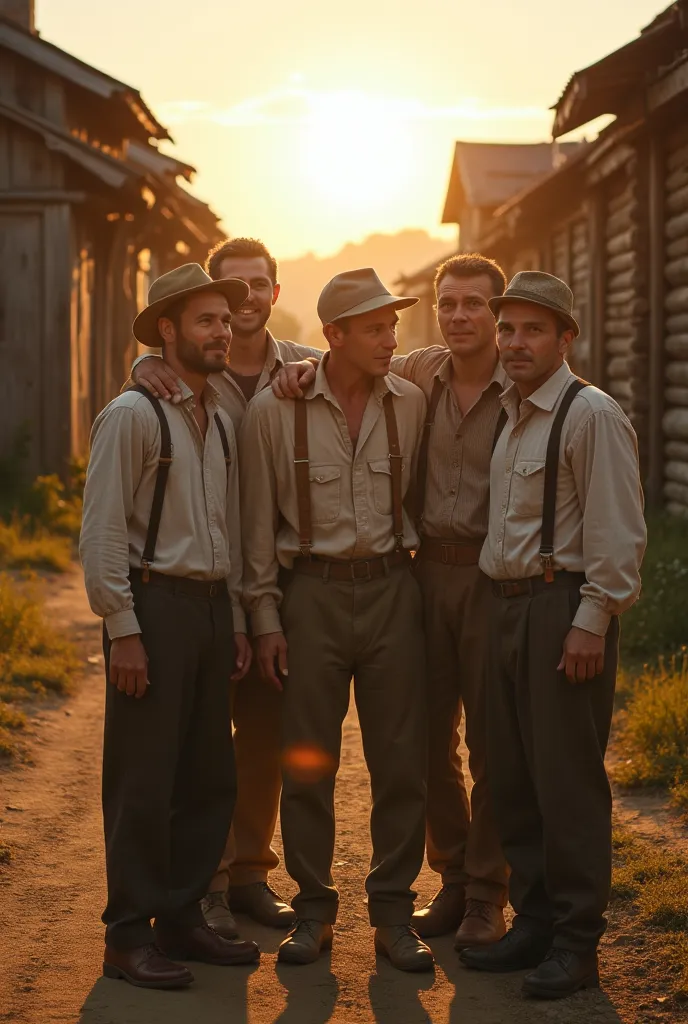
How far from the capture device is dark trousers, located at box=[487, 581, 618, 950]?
14.1 ft

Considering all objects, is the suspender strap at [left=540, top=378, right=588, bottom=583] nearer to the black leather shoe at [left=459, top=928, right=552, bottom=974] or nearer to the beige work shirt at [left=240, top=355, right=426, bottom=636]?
the beige work shirt at [left=240, top=355, right=426, bottom=636]

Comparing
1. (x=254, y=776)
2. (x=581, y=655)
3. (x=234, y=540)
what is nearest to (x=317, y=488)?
(x=234, y=540)

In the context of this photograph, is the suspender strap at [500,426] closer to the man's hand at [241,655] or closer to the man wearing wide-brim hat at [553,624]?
the man wearing wide-brim hat at [553,624]

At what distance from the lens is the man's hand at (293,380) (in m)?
4.81

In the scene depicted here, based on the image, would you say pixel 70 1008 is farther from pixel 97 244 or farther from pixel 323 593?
pixel 97 244

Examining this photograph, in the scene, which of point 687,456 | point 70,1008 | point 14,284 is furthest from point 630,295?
point 70,1008

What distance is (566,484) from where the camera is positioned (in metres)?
4.37

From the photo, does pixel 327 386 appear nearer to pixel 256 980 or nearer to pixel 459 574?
pixel 459 574

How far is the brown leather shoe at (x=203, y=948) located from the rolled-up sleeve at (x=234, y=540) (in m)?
1.08

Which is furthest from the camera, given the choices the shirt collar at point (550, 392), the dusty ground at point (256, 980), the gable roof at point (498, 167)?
the gable roof at point (498, 167)

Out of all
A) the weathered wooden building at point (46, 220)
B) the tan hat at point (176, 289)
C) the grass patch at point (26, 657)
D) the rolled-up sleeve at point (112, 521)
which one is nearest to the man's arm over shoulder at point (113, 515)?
the rolled-up sleeve at point (112, 521)

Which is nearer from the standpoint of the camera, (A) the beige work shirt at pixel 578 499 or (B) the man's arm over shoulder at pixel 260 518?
(A) the beige work shirt at pixel 578 499

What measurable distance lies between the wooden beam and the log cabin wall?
0.05 meters

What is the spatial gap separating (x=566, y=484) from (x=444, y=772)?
1.37 m
